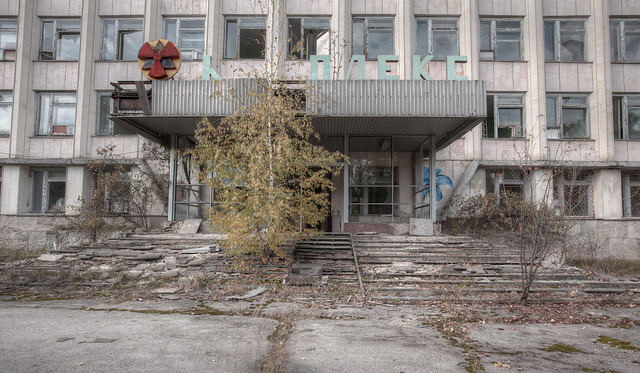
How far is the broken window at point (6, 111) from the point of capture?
16.7 meters

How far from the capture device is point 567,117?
1631 centimetres

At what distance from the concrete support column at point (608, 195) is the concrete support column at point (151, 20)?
65.0 feet

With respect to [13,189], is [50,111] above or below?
above

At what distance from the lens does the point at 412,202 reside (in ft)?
52.9

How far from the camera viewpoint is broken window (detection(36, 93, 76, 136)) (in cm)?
1681

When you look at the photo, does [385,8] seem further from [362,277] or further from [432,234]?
[362,277]

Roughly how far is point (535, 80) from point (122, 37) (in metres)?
18.2

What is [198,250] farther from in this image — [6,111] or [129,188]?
[6,111]

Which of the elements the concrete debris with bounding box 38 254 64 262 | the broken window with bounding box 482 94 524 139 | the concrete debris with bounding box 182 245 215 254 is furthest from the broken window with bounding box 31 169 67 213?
the broken window with bounding box 482 94 524 139

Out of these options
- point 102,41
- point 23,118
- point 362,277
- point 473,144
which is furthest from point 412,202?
point 23,118

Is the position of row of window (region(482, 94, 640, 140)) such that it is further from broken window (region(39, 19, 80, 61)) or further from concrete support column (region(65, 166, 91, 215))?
broken window (region(39, 19, 80, 61))

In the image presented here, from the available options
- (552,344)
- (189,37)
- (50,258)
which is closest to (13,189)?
(50,258)

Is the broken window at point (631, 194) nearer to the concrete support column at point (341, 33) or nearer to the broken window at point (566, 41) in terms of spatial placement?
the broken window at point (566, 41)

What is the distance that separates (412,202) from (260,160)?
8971 millimetres
